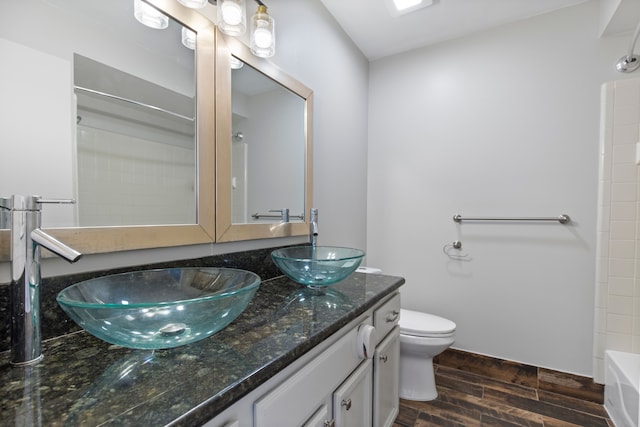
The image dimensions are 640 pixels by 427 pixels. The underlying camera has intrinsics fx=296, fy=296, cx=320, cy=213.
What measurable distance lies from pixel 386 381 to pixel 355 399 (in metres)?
0.39

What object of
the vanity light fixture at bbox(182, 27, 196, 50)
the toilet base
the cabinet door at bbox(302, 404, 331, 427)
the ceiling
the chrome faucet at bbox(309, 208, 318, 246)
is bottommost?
the toilet base

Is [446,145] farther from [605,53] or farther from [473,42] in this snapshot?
[605,53]

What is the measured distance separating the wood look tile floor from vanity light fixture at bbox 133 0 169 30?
2056 millimetres

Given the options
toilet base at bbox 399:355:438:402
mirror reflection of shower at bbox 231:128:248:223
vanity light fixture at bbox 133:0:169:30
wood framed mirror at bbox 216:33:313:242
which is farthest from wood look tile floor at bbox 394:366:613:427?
vanity light fixture at bbox 133:0:169:30

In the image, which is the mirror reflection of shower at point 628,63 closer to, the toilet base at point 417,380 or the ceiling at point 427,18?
the ceiling at point 427,18

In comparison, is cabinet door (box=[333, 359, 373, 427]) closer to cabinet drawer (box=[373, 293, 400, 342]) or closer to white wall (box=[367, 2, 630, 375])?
cabinet drawer (box=[373, 293, 400, 342])

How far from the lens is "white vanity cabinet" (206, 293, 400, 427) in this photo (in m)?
0.61

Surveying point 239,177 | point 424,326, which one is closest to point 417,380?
point 424,326

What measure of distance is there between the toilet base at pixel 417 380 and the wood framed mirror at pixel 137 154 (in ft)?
4.72

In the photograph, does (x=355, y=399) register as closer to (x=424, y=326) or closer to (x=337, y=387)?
(x=337, y=387)

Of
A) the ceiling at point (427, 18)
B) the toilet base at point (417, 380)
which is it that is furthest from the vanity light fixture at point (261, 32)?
the toilet base at point (417, 380)

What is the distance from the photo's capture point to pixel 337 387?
0.90 meters

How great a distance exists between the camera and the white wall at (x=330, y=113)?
4.95 feet

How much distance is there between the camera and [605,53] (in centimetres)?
172
